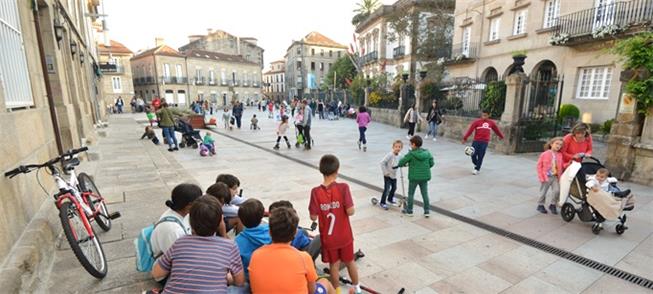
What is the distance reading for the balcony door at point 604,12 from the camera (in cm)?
1331

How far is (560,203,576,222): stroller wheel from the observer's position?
4742 mm

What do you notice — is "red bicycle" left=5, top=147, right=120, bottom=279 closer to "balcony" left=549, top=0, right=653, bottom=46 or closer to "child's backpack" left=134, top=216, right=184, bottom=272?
"child's backpack" left=134, top=216, right=184, bottom=272

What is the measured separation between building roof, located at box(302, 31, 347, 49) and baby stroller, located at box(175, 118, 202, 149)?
57103 mm

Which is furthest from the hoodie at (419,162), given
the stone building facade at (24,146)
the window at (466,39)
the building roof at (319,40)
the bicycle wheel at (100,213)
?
the building roof at (319,40)

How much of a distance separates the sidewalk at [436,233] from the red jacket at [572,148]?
3.21 ft

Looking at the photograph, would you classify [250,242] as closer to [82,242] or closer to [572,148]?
[82,242]

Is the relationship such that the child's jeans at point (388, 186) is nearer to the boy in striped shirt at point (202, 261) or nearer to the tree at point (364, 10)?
the boy in striped shirt at point (202, 261)

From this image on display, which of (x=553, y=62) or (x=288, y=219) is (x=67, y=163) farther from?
(x=553, y=62)

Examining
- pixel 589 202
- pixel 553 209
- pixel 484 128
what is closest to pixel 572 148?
pixel 553 209

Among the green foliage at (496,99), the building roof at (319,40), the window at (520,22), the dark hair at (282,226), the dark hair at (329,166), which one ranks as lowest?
the dark hair at (282,226)

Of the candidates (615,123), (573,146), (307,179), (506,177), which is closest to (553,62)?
(615,123)

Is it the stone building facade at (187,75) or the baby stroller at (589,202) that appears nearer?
the baby stroller at (589,202)

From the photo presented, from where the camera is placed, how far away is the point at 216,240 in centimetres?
212

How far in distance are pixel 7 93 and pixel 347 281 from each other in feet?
14.7
